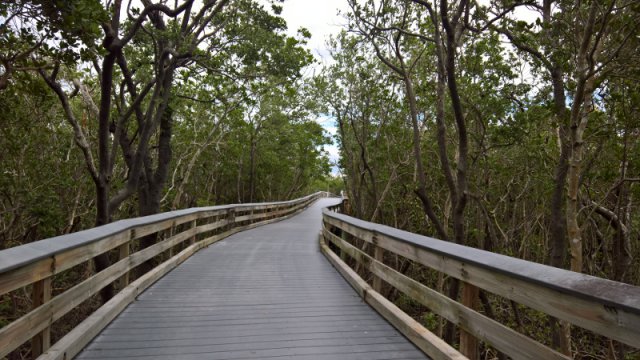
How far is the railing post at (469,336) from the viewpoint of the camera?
2.65m

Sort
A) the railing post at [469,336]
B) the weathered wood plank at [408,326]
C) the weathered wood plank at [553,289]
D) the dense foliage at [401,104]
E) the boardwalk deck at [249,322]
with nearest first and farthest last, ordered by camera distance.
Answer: the weathered wood plank at [553,289] → the railing post at [469,336] → the weathered wood plank at [408,326] → the boardwalk deck at [249,322] → the dense foliage at [401,104]

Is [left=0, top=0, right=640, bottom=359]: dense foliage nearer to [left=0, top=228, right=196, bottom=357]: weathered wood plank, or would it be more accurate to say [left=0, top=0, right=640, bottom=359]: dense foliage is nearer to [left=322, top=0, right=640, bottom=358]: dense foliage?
[left=322, top=0, right=640, bottom=358]: dense foliage

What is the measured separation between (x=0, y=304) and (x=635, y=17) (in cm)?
1388

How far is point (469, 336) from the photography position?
8.77 ft

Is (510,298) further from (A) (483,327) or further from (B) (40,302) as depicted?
(B) (40,302)

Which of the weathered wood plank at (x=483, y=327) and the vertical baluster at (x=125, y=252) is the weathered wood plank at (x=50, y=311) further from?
the weathered wood plank at (x=483, y=327)

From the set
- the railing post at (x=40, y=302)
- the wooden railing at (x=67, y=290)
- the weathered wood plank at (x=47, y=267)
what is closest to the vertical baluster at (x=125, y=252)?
the wooden railing at (x=67, y=290)

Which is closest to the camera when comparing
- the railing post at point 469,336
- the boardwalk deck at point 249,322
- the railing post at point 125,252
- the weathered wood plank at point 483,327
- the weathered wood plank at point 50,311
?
the weathered wood plank at point 483,327

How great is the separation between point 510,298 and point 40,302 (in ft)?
9.51

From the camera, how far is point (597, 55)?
6160 mm

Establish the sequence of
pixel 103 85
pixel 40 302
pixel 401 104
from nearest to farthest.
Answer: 1. pixel 40 302
2. pixel 103 85
3. pixel 401 104

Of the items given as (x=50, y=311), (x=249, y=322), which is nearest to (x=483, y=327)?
(x=249, y=322)

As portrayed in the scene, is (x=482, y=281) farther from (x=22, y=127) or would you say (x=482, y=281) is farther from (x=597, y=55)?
(x=22, y=127)

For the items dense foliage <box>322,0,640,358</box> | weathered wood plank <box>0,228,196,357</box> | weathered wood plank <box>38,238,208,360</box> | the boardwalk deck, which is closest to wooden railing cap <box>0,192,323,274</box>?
weathered wood plank <box>0,228,196,357</box>
